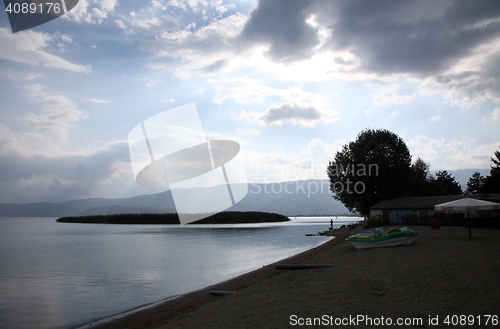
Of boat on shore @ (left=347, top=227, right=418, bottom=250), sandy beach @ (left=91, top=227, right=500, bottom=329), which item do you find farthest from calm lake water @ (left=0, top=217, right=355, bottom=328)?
boat on shore @ (left=347, top=227, right=418, bottom=250)

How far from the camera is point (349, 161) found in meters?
50.9

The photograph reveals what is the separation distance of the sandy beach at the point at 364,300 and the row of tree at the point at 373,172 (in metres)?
36.7

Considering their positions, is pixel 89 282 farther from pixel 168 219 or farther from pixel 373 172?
pixel 168 219

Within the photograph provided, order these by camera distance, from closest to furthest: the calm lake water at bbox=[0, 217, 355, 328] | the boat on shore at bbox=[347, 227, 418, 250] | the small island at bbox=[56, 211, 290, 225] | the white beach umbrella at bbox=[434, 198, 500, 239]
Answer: the calm lake water at bbox=[0, 217, 355, 328], the boat on shore at bbox=[347, 227, 418, 250], the white beach umbrella at bbox=[434, 198, 500, 239], the small island at bbox=[56, 211, 290, 225]

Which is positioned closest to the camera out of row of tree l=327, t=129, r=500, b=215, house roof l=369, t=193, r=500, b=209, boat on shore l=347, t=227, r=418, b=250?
boat on shore l=347, t=227, r=418, b=250

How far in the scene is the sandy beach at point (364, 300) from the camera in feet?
23.7

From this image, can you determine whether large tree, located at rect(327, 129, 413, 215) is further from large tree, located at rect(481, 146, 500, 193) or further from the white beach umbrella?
the white beach umbrella

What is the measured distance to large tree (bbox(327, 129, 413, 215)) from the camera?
5069cm

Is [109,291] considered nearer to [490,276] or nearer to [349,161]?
[490,276]

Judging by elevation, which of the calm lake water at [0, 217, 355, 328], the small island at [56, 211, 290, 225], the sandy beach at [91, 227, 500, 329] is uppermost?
the sandy beach at [91, 227, 500, 329]

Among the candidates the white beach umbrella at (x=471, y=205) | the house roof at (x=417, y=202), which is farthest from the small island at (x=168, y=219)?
the white beach umbrella at (x=471, y=205)

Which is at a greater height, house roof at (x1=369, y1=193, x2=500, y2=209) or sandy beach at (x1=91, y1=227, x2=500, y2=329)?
house roof at (x1=369, y1=193, x2=500, y2=209)

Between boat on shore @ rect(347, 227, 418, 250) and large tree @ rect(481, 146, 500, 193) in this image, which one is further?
large tree @ rect(481, 146, 500, 193)

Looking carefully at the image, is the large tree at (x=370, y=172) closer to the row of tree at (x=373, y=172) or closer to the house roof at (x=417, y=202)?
the row of tree at (x=373, y=172)
